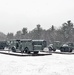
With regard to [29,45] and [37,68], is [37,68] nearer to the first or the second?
[37,68]

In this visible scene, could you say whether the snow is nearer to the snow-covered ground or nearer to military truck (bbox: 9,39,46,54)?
the snow-covered ground

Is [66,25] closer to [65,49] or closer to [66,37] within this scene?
[66,37]

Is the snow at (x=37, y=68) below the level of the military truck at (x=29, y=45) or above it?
below

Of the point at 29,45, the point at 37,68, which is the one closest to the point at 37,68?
the point at 37,68

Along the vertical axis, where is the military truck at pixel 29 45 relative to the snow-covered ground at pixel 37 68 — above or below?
above

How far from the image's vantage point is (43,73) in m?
12.2

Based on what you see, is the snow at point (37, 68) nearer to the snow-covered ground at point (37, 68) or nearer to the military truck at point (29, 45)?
the snow-covered ground at point (37, 68)

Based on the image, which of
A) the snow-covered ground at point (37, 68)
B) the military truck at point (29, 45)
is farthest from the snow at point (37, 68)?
the military truck at point (29, 45)

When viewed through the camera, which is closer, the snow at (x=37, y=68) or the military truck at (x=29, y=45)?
the snow at (x=37, y=68)

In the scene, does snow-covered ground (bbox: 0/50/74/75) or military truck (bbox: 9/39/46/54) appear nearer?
snow-covered ground (bbox: 0/50/74/75)

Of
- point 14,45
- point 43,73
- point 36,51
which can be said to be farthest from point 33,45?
point 43,73

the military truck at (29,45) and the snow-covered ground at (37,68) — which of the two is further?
the military truck at (29,45)

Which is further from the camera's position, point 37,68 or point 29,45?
point 29,45

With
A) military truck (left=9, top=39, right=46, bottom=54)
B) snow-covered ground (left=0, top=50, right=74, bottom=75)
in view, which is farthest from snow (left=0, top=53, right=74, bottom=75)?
military truck (left=9, top=39, right=46, bottom=54)
